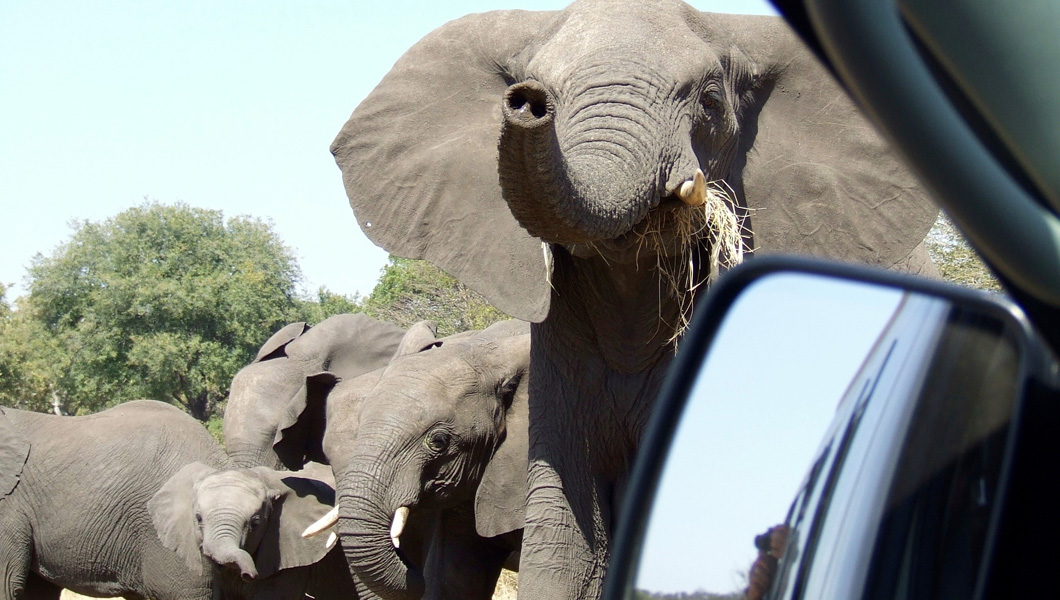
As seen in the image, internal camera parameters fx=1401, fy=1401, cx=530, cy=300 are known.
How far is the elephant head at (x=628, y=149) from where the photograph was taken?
321 centimetres

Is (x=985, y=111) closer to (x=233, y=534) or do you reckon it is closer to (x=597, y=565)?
(x=597, y=565)

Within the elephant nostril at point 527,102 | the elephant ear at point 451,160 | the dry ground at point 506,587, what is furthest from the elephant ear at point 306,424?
the elephant nostril at point 527,102

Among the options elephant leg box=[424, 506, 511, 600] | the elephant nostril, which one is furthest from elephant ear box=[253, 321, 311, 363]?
the elephant nostril

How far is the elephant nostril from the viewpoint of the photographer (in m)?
2.65

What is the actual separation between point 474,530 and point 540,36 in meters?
2.06

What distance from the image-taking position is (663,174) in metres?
3.21

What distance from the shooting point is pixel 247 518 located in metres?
6.07

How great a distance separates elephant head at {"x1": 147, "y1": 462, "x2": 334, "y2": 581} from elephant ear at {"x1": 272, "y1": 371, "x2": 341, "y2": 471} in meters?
0.11

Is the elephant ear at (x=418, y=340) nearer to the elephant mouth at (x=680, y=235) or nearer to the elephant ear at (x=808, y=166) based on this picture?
the elephant ear at (x=808, y=166)

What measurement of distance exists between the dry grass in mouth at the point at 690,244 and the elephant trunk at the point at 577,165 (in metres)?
0.15

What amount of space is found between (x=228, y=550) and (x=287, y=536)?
413 mm

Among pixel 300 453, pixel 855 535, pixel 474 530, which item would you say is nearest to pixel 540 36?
pixel 474 530

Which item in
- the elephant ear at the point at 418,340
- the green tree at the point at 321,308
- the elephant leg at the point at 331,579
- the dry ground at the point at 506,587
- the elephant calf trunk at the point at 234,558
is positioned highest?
the green tree at the point at 321,308

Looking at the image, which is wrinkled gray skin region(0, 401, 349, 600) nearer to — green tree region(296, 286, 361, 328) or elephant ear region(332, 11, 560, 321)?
elephant ear region(332, 11, 560, 321)
